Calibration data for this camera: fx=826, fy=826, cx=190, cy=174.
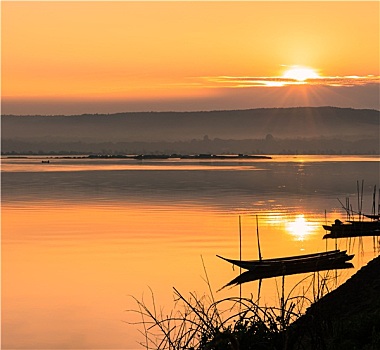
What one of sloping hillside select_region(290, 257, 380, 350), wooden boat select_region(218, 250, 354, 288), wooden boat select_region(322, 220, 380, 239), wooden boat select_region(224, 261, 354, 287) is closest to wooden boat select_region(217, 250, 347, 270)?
wooden boat select_region(218, 250, 354, 288)

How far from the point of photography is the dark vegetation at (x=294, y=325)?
1050 centimetres

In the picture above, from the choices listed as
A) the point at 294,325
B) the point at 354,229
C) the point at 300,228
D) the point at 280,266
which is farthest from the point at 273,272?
the point at 300,228

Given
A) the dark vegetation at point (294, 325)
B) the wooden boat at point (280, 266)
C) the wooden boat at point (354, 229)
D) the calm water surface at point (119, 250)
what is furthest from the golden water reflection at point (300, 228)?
the dark vegetation at point (294, 325)

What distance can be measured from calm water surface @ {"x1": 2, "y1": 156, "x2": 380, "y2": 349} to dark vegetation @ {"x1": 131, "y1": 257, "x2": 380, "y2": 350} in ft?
5.27

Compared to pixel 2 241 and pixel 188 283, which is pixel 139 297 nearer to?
pixel 188 283

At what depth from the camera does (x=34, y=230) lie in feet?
156

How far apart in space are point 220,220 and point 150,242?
11.9 metres

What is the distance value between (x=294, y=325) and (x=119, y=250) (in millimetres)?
22910

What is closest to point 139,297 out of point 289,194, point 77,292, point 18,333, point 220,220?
point 77,292

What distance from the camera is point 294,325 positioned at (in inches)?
670

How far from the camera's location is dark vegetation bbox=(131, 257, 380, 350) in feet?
34.4

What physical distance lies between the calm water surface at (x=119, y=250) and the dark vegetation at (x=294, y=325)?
1606 mm

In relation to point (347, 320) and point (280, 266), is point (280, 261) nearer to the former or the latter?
point (280, 266)

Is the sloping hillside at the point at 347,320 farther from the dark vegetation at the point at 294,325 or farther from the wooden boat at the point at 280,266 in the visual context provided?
the wooden boat at the point at 280,266
